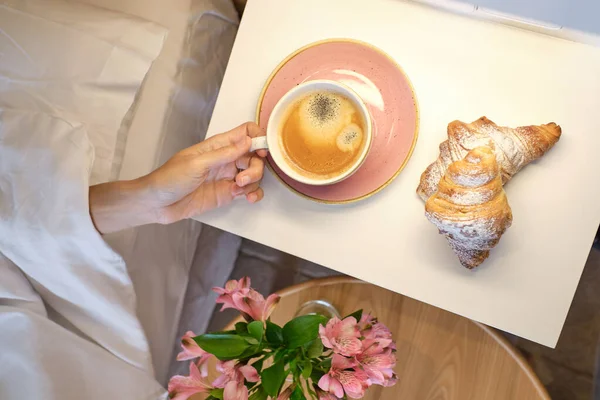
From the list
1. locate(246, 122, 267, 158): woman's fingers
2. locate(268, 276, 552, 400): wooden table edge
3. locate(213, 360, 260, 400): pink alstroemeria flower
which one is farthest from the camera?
locate(268, 276, 552, 400): wooden table edge

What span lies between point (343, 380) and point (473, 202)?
12.6 inches

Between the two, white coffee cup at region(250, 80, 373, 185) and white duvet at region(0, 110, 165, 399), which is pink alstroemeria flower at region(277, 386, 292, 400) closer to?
white coffee cup at region(250, 80, 373, 185)

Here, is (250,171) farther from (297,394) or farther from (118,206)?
(297,394)

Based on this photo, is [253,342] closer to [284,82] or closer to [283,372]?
[283,372]

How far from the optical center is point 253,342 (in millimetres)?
691

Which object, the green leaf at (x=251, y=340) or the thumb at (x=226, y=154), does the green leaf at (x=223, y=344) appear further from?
the thumb at (x=226, y=154)

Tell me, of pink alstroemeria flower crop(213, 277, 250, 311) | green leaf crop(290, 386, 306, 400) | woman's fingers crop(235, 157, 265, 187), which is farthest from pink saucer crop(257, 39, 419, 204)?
green leaf crop(290, 386, 306, 400)

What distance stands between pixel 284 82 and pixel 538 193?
47 centimetres

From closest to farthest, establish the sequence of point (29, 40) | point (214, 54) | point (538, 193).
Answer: point (538, 193), point (29, 40), point (214, 54)

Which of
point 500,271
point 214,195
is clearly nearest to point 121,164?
point 214,195

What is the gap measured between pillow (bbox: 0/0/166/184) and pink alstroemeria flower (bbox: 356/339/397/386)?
61cm

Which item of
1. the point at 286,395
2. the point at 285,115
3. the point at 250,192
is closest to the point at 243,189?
the point at 250,192

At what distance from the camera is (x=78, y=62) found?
3.21 feet

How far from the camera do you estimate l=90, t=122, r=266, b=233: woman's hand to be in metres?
0.85
